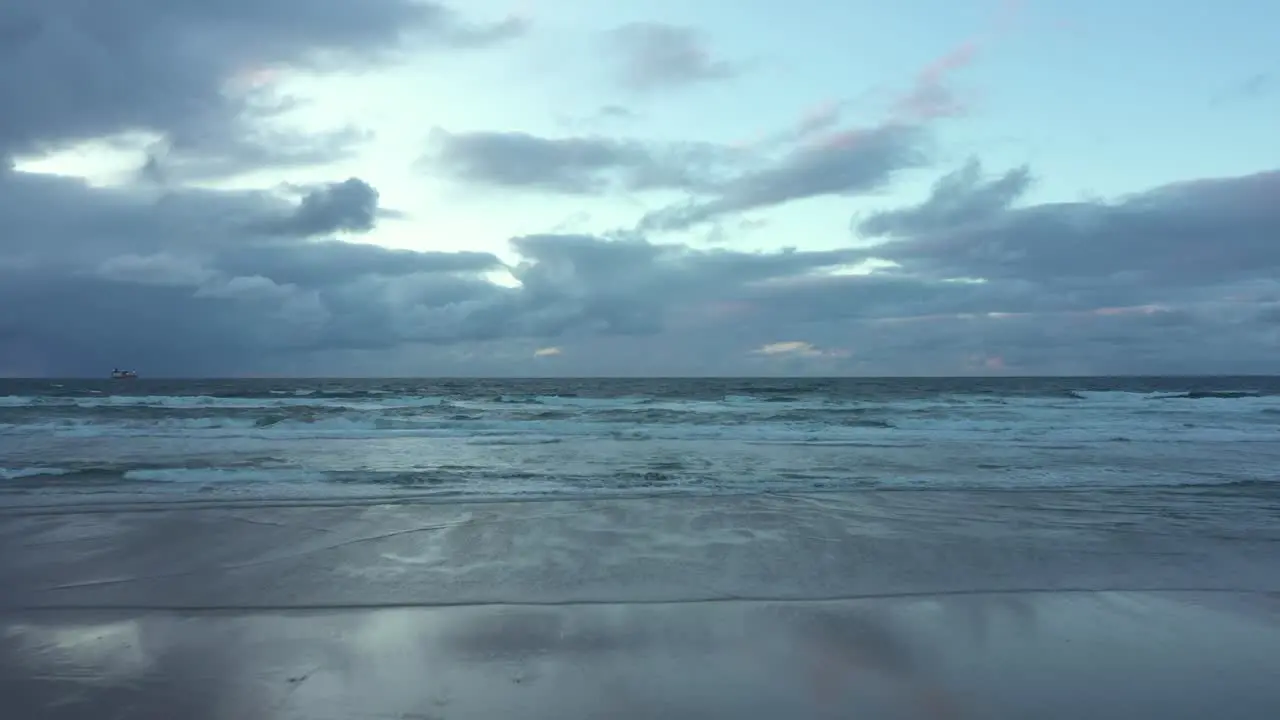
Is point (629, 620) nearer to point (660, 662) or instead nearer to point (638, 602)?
point (638, 602)

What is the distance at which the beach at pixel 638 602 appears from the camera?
4176 millimetres

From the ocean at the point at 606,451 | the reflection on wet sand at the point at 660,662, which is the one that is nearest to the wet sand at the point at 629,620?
the reflection on wet sand at the point at 660,662

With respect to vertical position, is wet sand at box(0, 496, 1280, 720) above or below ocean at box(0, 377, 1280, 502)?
below

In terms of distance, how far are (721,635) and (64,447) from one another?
18912 millimetres

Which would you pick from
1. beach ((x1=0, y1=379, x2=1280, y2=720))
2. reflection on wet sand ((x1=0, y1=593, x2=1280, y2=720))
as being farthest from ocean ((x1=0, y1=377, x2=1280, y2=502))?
reflection on wet sand ((x1=0, y1=593, x2=1280, y2=720))

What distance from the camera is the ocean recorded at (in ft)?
39.2

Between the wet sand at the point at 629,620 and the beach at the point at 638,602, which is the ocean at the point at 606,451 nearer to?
the beach at the point at 638,602

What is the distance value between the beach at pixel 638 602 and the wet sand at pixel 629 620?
0.03m

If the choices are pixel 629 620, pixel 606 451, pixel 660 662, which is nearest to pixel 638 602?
pixel 629 620

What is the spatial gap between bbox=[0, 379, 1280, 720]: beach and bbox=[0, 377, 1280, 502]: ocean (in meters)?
0.65

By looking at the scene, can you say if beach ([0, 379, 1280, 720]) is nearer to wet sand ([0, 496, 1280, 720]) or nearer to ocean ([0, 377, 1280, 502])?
wet sand ([0, 496, 1280, 720])

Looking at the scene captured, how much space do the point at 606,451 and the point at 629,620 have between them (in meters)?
11.8

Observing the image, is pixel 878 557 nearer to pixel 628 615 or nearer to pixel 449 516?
pixel 628 615

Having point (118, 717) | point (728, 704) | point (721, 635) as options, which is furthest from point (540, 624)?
point (118, 717)
